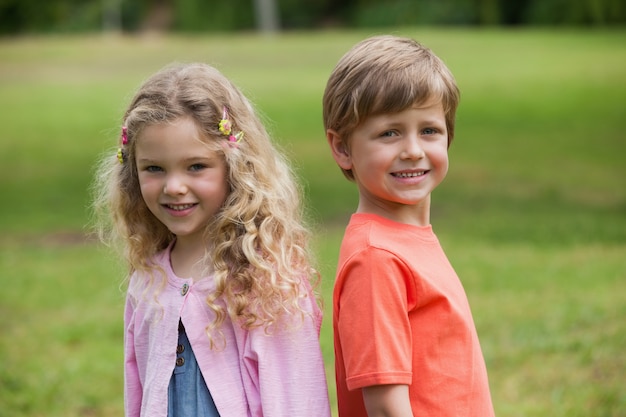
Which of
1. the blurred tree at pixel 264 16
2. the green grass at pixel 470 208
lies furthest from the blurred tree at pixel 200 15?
the green grass at pixel 470 208

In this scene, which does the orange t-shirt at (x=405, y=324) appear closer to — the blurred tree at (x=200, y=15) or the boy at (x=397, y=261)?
the boy at (x=397, y=261)

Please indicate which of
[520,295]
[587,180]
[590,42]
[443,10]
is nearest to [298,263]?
[520,295]

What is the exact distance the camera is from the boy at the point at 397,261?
204 cm

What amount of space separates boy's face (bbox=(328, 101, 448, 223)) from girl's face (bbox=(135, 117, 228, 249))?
34 cm

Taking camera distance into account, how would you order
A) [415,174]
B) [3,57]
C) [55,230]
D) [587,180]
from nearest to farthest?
[415,174], [55,230], [587,180], [3,57]

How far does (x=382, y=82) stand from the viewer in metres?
2.09

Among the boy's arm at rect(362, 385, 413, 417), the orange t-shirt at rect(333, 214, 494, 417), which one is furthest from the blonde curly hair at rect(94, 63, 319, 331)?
the boy's arm at rect(362, 385, 413, 417)

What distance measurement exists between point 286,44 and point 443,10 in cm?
690

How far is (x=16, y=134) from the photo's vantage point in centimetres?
1531

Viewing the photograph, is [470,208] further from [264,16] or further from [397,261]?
[264,16]

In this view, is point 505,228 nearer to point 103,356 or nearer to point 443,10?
point 103,356

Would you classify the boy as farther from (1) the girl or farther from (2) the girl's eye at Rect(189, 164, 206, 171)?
(2) the girl's eye at Rect(189, 164, 206, 171)

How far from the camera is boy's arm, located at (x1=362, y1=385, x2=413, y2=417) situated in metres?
2.03

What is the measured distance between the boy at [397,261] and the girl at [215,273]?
0.17 meters
